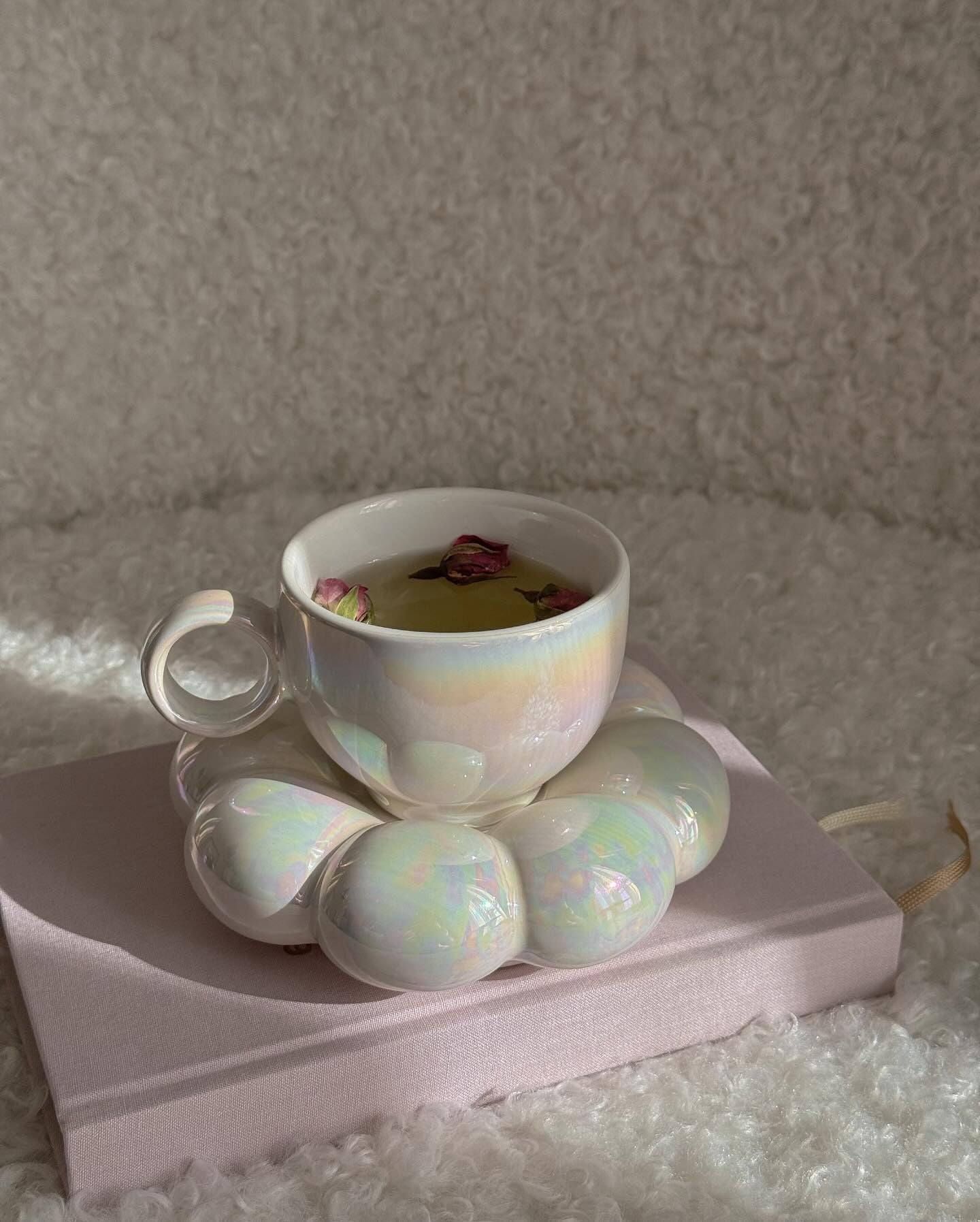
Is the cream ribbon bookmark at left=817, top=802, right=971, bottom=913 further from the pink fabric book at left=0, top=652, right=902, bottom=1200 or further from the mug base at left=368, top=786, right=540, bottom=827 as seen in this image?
the mug base at left=368, top=786, right=540, bottom=827

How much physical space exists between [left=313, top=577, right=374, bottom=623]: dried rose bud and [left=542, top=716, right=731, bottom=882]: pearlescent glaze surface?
0.34 ft

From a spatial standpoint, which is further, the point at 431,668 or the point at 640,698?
the point at 640,698

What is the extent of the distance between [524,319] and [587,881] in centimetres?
58

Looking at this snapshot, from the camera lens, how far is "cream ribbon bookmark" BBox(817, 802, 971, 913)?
612 millimetres

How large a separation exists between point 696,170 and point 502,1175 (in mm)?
660

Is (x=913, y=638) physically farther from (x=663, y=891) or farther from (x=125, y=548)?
(x=125, y=548)

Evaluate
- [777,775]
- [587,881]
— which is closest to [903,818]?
[777,775]

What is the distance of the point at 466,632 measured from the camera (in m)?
0.51

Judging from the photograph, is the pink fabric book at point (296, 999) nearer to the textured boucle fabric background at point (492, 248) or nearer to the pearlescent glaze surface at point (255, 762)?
the pearlescent glaze surface at point (255, 762)

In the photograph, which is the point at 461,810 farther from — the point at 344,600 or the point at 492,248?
the point at 492,248

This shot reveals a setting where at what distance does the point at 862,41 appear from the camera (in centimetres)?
87

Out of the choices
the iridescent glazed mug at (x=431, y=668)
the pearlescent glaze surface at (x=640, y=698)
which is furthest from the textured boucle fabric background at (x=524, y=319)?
the iridescent glazed mug at (x=431, y=668)

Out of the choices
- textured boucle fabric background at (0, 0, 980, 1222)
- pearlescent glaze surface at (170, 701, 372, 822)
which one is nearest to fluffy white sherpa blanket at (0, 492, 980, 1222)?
textured boucle fabric background at (0, 0, 980, 1222)

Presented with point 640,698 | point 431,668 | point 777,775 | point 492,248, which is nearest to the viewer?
point 431,668
